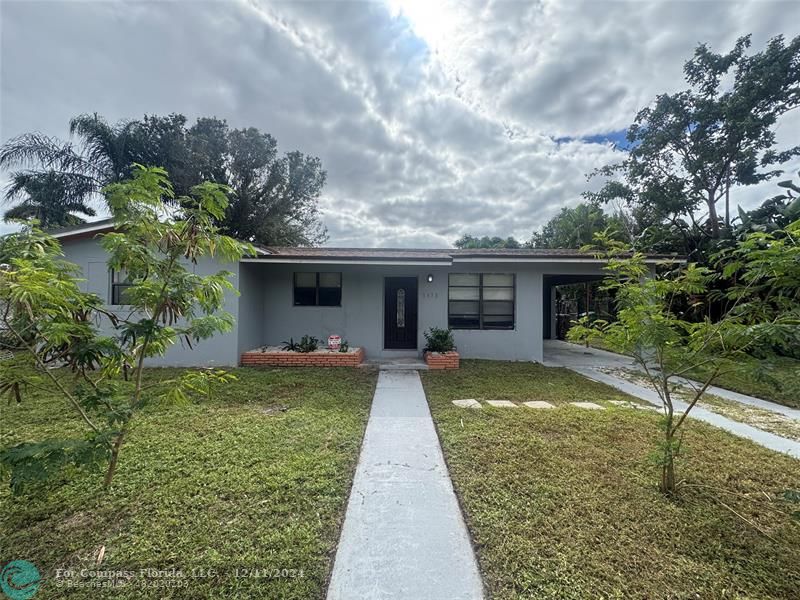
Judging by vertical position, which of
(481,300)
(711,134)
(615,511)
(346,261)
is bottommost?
(615,511)

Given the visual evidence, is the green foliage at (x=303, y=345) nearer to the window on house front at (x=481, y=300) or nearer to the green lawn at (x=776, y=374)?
the window on house front at (x=481, y=300)

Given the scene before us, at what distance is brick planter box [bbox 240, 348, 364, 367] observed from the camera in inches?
325

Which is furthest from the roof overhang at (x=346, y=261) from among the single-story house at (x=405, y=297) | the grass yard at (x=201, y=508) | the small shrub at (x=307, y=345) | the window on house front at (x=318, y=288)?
the grass yard at (x=201, y=508)

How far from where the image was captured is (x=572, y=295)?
1828 centimetres

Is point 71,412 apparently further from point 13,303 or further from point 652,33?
point 652,33

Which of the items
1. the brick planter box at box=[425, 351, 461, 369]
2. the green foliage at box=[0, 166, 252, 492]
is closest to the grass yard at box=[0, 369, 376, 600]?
the green foliage at box=[0, 166, 252, 492]

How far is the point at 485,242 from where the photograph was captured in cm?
3969

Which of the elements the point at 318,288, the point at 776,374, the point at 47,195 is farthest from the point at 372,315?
the point at 47,195

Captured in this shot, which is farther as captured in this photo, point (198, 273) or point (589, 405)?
point (198, 273)

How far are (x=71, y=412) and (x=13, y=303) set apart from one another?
11.8 feet

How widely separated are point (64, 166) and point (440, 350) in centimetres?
1615

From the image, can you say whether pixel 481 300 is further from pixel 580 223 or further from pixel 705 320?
pixel 580 223

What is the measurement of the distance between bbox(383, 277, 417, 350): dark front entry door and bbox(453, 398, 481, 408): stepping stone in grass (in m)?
4.29

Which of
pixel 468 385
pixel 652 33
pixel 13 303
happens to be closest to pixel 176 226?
pixel 13 303
